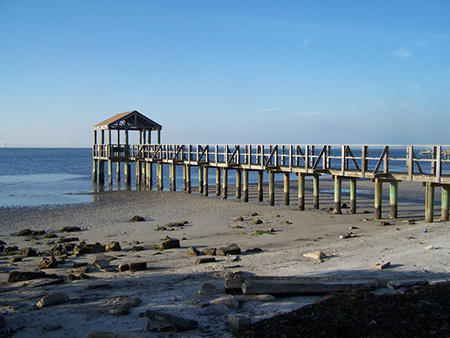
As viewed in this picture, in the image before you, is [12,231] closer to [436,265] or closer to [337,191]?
[337,191]

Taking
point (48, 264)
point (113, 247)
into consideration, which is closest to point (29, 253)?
point (48, 264)

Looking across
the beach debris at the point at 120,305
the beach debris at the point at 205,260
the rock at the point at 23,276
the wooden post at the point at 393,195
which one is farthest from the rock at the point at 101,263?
the wooden post at the point at 393,195

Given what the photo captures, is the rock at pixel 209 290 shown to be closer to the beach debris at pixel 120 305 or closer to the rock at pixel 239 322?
the beach debris at pixel 120 305

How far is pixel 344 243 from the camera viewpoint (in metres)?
12.6

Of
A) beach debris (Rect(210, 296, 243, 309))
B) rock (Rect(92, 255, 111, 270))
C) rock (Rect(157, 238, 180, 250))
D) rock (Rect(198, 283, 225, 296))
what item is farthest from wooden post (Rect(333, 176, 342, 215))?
beach debris (Rect(210, 296, 243, 309))

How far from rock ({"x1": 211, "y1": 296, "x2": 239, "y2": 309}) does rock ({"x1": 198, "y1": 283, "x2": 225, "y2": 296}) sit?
397 mm

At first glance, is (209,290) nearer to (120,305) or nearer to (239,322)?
(120,305)

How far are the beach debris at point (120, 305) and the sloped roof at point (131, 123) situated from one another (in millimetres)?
30660

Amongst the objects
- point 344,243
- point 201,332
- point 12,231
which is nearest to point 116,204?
point 12,231

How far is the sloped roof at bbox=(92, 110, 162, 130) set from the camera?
3697 centimetres

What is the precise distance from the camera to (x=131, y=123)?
124 feet

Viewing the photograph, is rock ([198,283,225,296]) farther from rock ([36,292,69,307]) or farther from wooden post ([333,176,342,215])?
wooden post ([333,176,342,215])

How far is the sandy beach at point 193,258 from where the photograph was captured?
686cm

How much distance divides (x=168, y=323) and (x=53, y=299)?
8.25 feet
